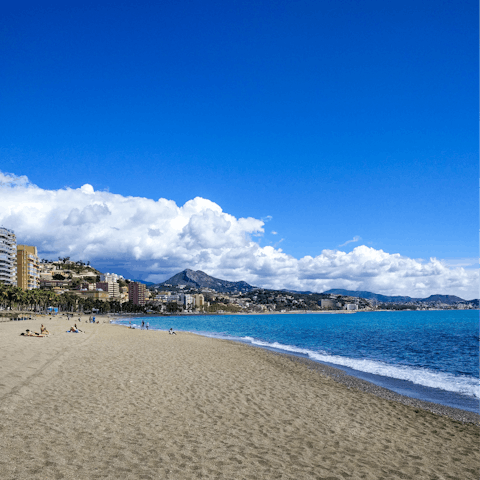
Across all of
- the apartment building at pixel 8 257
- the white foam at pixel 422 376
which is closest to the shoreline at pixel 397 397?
the white foam at pixel 422 376

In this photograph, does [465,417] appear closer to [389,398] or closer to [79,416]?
[389,398]

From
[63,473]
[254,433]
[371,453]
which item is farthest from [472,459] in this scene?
[63,473]

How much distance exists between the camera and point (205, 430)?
9.25 meters

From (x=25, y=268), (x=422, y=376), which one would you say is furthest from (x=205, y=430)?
(x=25, y=268)

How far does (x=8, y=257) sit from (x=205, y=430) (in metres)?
137

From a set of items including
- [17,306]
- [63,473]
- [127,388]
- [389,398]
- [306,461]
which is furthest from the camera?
[17,306]

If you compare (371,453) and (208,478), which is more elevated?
(208,478)

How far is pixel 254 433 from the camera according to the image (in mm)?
9336

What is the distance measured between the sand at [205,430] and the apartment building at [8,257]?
123109 millimetres

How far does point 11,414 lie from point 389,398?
14.2 metres

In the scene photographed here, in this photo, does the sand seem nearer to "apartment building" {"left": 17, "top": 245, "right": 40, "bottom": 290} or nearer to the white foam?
the white foam

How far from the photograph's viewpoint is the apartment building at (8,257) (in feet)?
389

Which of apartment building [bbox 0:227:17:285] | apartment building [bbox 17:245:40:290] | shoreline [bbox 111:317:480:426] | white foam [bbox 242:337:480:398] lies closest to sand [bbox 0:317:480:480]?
shoreline [bbox 111:317:480:426]

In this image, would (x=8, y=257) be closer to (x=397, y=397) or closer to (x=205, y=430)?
(x=397, y=397)
